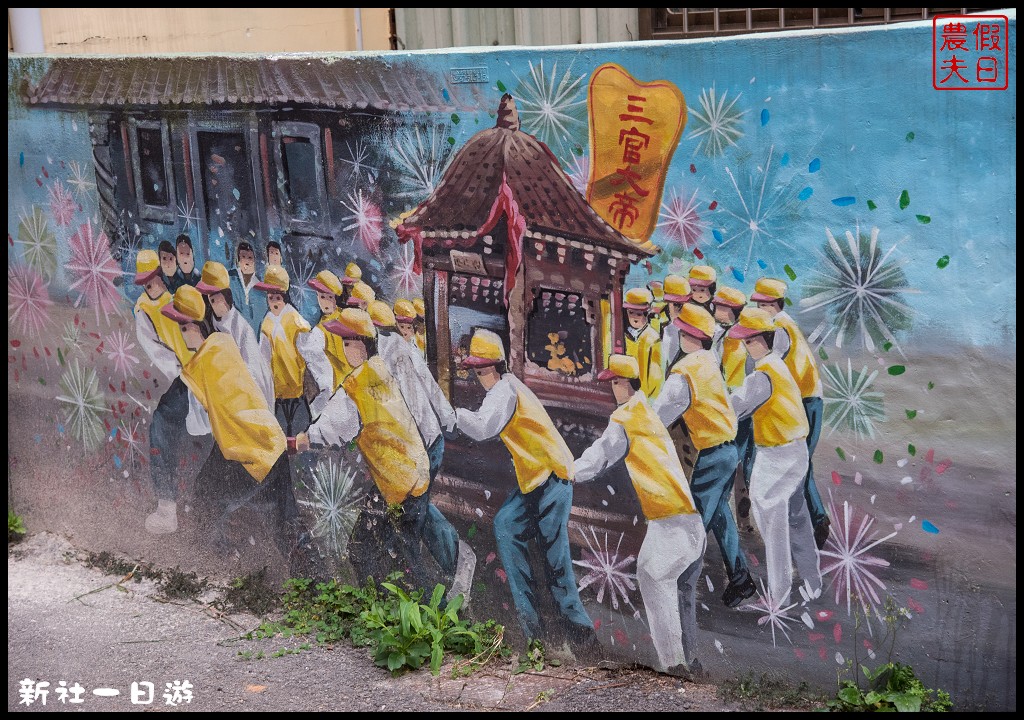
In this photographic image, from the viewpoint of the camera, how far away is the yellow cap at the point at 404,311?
422cm

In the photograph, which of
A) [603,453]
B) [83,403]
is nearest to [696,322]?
[603,453]

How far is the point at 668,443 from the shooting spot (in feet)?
12.4

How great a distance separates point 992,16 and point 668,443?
176cm

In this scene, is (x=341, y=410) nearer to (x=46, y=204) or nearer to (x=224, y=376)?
(x=224, y=376)

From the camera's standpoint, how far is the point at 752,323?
355 centimetres

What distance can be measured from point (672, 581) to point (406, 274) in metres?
1.62

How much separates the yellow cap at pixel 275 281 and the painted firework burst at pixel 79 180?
1141 mm

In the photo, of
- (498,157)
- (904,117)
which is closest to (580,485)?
(498,157)

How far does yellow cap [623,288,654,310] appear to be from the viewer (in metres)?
3.73

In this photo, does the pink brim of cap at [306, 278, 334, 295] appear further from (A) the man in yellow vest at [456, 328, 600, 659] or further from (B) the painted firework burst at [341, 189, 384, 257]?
(A) the man in yellow vest at [456, 328, 600, 659]

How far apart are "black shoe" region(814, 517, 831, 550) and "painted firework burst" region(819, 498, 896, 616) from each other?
0.05 feet

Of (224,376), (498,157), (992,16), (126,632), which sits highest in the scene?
(992,16)

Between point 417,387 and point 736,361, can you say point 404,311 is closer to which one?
point 417,387

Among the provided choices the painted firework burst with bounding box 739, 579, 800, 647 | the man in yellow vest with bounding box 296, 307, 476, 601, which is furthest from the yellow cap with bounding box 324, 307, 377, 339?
the painted firework burst with bounding box 739, 579, 800, 647
